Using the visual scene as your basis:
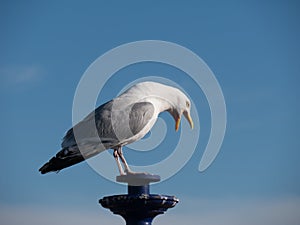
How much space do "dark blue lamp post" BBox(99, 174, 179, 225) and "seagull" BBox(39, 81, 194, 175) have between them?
0.30 m

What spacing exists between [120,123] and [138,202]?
1438 mm

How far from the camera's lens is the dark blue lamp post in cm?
775

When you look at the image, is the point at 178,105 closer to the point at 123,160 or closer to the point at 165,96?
the point at 165,96

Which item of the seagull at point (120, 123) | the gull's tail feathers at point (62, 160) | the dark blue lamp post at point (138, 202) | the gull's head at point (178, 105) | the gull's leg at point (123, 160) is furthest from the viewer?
the gull's head at point (178, 105)

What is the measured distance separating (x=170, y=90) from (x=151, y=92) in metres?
0.31

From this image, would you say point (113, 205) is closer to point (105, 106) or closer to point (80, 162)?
point (80, 162)

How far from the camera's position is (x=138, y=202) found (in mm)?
7754

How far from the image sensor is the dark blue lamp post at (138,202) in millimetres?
7746

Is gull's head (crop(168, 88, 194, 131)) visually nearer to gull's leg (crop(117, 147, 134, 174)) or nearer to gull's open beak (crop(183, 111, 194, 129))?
gull's open beak (crop(183, 111, 194, 129))

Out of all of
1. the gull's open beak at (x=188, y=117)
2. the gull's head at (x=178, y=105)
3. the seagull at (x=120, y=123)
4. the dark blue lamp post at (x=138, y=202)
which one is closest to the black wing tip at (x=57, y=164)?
the seagull at (x=120, y=123)

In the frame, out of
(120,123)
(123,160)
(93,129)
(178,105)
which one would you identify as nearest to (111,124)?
(120,123)

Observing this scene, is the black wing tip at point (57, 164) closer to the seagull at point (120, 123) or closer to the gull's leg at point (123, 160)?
the seagull at point (120, 123)

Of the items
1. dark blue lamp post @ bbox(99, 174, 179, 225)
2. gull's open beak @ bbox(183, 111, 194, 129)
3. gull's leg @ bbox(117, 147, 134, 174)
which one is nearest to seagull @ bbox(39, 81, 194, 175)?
gull's leg @ bbox(117, 147, 134, 174)

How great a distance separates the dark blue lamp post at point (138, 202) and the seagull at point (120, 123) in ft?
0.99
